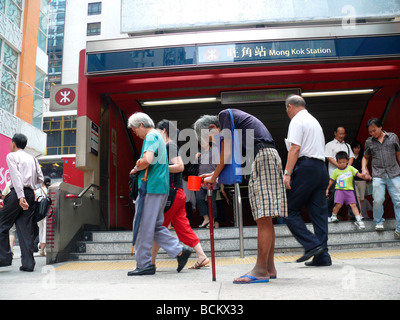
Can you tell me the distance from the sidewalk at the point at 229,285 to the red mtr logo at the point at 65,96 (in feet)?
12.8

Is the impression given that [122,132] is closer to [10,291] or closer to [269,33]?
[269,33]

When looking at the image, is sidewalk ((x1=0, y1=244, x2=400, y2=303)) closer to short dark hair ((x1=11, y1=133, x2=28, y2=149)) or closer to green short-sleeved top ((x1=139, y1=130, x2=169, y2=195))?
green short-sleeved top ((x1=139, y1=130, x2=169, y2=195))

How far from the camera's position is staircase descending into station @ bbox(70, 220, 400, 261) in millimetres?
5578

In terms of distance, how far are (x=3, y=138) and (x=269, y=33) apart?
440 inches

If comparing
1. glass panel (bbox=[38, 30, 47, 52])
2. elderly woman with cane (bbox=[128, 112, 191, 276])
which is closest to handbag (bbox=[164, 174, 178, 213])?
elderly woman with cane (bbox=[128, 112, 191, 276])

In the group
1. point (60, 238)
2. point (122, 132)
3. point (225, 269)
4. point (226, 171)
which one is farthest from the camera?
point (122, 132)

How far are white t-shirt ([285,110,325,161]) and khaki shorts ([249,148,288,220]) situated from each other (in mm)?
761

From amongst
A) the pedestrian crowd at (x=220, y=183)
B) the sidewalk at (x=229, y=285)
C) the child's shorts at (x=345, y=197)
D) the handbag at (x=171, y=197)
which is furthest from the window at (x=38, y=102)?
the handbag at (x=171, y=197)

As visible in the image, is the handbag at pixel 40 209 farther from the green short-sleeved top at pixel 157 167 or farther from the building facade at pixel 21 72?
the building facade at pixel 21 72

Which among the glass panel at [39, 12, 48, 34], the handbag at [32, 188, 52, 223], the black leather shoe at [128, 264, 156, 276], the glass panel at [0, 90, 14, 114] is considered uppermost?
the glass panel at [39, 12, 48, 34]

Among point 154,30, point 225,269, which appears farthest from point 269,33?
point 225,269

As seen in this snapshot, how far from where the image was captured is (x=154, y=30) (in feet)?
26.6

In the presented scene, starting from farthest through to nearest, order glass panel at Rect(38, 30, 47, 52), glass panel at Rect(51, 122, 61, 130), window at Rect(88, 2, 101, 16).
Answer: glass panel at Rect(51, 122, 61, 130) < glass panel at Rect(38, 30, 47, 52) < window at Rect(88, 2, 101, 16)

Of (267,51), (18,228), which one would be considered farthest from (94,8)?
(18,228)
